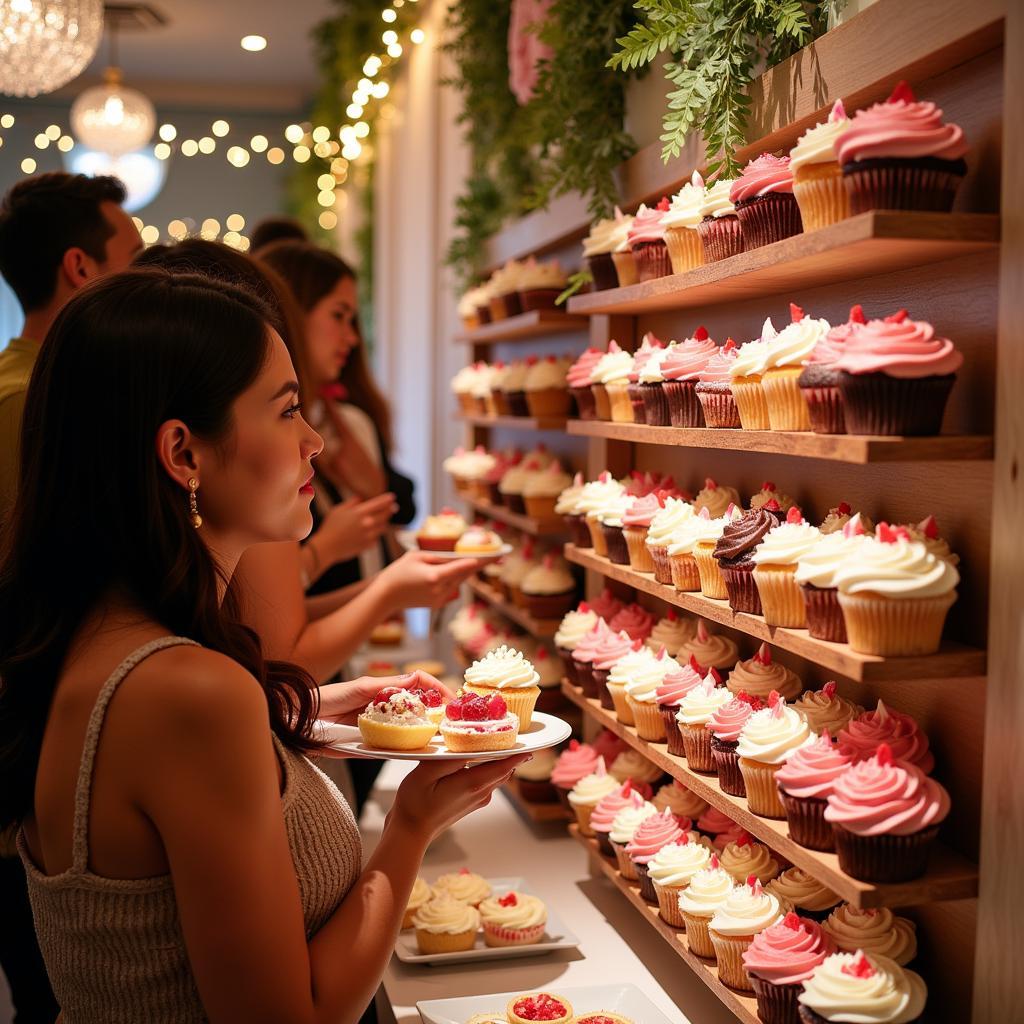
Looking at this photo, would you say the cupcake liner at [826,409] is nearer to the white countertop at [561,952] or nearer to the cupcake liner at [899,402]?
the cupcake liner at [899,402]

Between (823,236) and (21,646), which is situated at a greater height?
(823,236)

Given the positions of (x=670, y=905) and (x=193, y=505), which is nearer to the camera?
(x=193, y=505)

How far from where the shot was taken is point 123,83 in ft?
37.3

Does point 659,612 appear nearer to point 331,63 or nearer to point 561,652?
point 561,652

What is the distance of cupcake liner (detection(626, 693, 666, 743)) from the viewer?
253 centimetres

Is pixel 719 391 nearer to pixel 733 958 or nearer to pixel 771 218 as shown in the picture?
pixel 771 218

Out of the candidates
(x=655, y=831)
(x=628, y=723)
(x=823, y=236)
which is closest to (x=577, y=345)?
(x=628, y=723)

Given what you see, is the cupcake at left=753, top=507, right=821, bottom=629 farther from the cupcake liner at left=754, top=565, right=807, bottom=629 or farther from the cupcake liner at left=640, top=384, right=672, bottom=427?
the cupcake liner at left=640, top=384, right=672, bottom=427

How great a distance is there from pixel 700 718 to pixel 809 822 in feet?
1.39

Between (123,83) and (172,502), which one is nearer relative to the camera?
(172,502)

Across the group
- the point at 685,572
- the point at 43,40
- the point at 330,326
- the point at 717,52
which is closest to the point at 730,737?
the point at 685,572

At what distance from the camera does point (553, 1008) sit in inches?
87.1

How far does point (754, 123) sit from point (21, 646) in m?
1.58

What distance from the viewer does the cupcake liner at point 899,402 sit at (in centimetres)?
167
